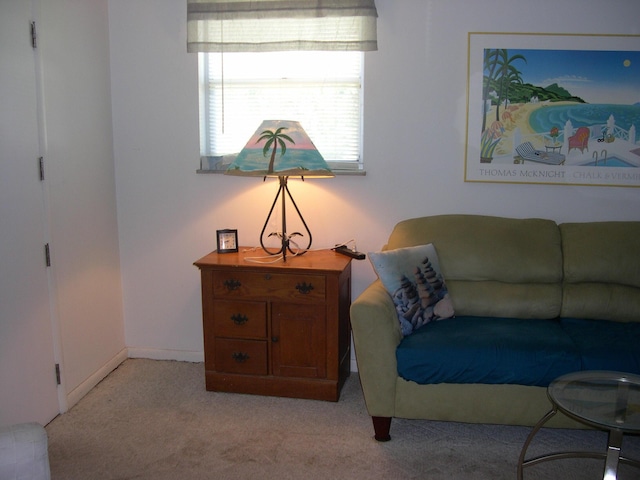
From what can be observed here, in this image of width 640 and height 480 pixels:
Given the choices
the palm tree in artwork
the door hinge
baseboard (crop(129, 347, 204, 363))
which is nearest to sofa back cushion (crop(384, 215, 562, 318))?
the palm tree in artwork

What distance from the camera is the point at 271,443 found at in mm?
2451

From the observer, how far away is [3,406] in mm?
2316

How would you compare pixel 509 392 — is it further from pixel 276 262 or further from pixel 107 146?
pixel 107 146

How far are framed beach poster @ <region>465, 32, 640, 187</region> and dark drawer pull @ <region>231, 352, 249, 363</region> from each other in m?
1.60

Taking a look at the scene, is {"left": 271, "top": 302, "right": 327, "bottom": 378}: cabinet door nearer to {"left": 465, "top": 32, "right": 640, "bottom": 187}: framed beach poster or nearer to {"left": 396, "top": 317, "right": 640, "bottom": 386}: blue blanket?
{"left": 396, "top": 317, "right": 640, "bottom": 386}: blue blanket

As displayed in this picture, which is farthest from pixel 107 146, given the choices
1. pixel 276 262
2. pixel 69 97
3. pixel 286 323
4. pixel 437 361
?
pixel 437 361

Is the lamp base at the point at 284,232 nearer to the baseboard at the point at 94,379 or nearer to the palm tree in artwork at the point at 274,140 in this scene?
the palm tree in artwork at the point at 274,140

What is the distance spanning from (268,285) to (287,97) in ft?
3.77

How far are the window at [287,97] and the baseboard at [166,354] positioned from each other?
1.16 m

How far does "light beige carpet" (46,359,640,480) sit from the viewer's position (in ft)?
7.35

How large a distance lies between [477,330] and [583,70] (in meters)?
1.55

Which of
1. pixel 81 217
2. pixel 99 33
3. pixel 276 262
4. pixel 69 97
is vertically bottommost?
pixel 276 262

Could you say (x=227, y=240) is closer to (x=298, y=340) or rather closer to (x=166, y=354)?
(x=298, y=340)

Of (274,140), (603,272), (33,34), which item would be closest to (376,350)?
(274,140)
